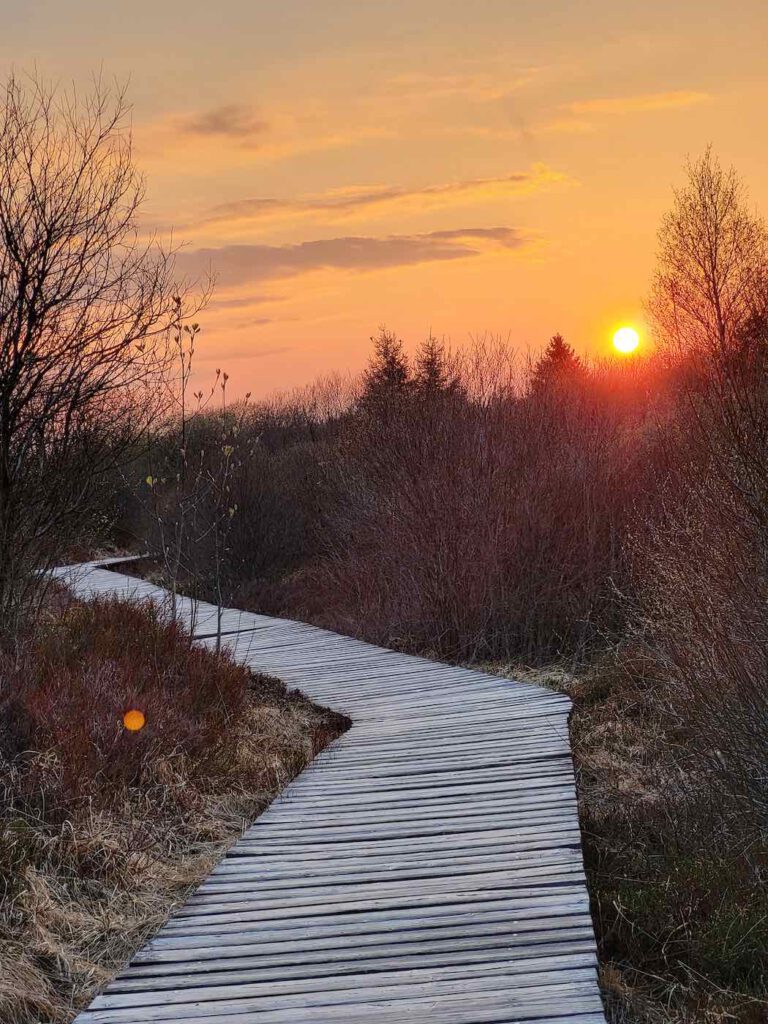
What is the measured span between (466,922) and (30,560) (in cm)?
507

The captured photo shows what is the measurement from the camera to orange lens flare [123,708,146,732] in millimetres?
5418

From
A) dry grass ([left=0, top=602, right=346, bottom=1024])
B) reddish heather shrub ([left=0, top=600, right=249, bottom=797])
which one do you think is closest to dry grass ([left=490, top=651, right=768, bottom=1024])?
dry grass ([left=0, top=602, right=346, bottom=1024])

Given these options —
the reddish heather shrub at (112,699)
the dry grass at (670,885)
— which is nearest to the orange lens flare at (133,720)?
the reddish heather shrub at (112,699)

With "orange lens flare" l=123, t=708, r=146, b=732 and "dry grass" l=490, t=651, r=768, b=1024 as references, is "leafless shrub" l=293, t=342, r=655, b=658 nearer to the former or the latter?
"dry grass" l=490, t=651, r=768, b=1024

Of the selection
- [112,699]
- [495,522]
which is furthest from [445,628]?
[112,699]

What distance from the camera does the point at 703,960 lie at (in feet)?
12.0

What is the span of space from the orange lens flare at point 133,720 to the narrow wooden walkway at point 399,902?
925mm

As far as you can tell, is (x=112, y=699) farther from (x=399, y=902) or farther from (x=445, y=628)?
(x=445, y=628)

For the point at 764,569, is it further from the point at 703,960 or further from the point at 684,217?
the point at 684,217

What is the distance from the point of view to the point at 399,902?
3658 millimetres

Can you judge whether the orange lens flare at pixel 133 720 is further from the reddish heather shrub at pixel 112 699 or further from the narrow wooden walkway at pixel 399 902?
the narrow wooden walkway at pixel 399 902

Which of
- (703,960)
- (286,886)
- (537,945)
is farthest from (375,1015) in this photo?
(703,960)

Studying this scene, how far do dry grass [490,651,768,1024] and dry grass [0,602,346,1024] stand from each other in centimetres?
170

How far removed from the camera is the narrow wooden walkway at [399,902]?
2.97 m
